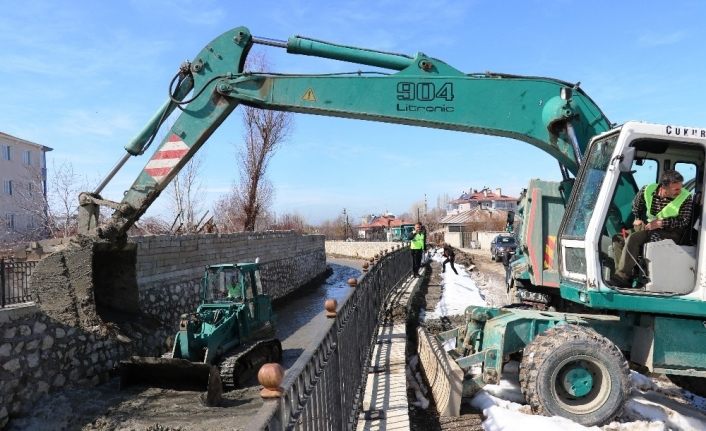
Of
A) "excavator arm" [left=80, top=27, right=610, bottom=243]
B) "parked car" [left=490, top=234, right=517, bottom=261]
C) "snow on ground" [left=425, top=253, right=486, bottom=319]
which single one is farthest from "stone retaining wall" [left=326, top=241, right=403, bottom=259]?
"excavator arm" [left=80, top=27, right=610, bottom=243]

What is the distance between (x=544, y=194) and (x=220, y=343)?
6.18 meters

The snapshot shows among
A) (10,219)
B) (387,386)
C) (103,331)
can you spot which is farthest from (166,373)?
(10,219)

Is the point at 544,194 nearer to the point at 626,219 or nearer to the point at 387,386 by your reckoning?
the point at 626,219

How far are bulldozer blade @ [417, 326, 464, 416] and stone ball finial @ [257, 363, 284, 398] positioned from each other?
3.23 m

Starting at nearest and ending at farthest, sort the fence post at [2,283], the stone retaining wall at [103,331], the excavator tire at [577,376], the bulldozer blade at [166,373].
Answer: the excavator tire at [577,376] < the stone retaining wall at [103,331] < the bulldozer blade at [166,373] < the fence post at [2,283]

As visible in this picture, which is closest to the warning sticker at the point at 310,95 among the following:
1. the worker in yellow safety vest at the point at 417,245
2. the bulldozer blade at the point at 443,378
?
the bulldozer blade at the point at 443,378

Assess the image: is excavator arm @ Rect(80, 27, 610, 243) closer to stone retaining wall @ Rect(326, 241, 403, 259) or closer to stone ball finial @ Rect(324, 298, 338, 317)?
stone ball finial @ Rect(324, 298, 338, 317)

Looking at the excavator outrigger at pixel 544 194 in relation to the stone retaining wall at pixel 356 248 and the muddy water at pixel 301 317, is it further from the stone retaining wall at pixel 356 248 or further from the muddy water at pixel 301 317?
the stone retaining wall at pixel 356 248

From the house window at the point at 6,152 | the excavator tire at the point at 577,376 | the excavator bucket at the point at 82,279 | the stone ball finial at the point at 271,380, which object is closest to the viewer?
the stone ball finial at the point at 271,380

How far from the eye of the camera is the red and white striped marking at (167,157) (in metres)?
7.02

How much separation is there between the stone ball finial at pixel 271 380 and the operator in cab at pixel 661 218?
13.6ft

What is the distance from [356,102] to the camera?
6621 mm

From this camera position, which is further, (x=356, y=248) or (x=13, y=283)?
(x=356, y=248)

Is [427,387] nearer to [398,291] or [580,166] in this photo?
[580,166]
